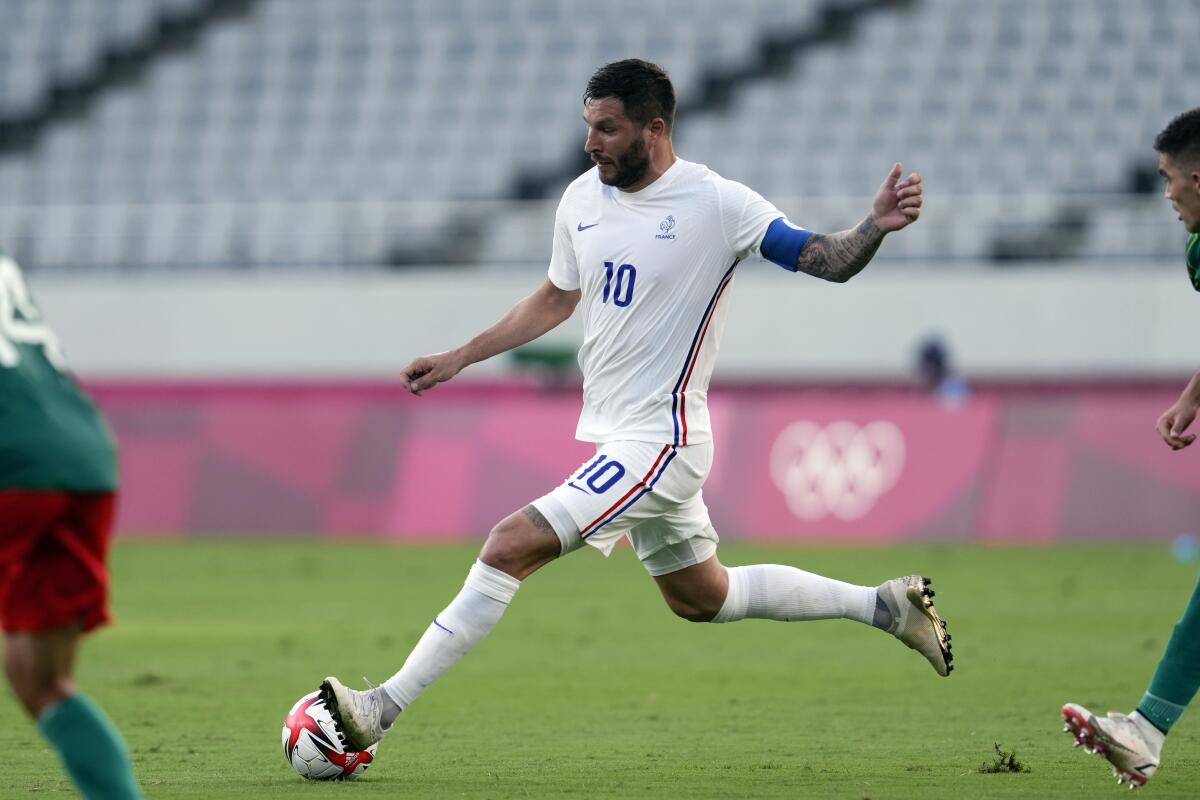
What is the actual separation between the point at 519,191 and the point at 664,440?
19538mm

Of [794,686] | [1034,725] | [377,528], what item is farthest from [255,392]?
[1034,725]

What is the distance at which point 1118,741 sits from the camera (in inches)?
239

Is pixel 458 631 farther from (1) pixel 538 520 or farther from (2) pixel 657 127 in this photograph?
(2) pixel 657 127

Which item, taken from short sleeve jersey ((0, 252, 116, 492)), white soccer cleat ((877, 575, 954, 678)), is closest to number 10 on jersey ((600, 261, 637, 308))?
white soccer cleat ((877, 575, 954, 678))

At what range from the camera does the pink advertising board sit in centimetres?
1762

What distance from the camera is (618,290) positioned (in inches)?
278

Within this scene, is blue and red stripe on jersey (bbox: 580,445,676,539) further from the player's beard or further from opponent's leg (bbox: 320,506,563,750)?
the player's beard

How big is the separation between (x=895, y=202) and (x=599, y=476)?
1438 mm

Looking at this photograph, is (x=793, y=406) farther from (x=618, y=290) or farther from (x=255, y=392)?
(x=618, y=290)

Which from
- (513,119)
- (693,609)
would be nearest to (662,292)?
(693,609)

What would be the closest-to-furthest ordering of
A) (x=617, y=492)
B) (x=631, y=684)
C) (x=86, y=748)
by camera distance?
(x=86, y=748)
(x=617, y=492)
(x=631, y=684)

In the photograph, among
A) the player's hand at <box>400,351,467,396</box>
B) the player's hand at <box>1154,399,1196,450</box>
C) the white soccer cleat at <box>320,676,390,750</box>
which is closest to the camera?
the player's hand at <box>1154,399,1196,450</box>

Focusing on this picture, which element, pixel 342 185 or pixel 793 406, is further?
pixel 342 185

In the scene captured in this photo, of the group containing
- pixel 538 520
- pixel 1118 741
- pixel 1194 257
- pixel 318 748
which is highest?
pixel 1194 257
